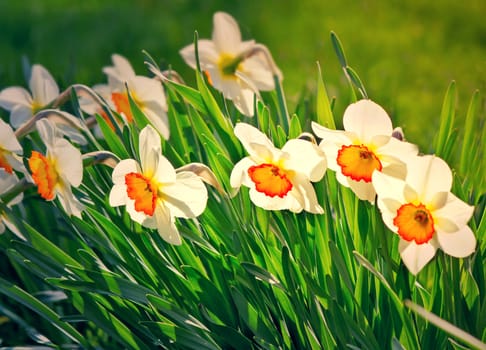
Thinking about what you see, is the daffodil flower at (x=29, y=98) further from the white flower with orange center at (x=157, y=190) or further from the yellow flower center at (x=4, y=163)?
the white flower with orange center at (x=157, y=190)

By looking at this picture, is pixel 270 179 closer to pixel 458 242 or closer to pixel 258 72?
pixel 458 242

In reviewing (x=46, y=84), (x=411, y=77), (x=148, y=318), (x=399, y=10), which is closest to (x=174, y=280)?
(x=148, y=318)

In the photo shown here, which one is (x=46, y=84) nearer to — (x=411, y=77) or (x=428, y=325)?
(x=428, y=325)

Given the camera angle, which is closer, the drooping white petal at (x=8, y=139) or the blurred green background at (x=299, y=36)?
the drooping white petal at (x=8, y=139)

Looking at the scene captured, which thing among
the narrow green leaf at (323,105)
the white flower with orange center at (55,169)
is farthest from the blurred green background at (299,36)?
the white flower with orange center at (55,169)

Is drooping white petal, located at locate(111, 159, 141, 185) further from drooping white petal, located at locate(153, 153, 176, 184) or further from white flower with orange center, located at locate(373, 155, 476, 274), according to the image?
white flower with orange center, located at locate(373, 155, 476, 274)

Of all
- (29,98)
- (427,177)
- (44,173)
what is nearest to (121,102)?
(29,98)
